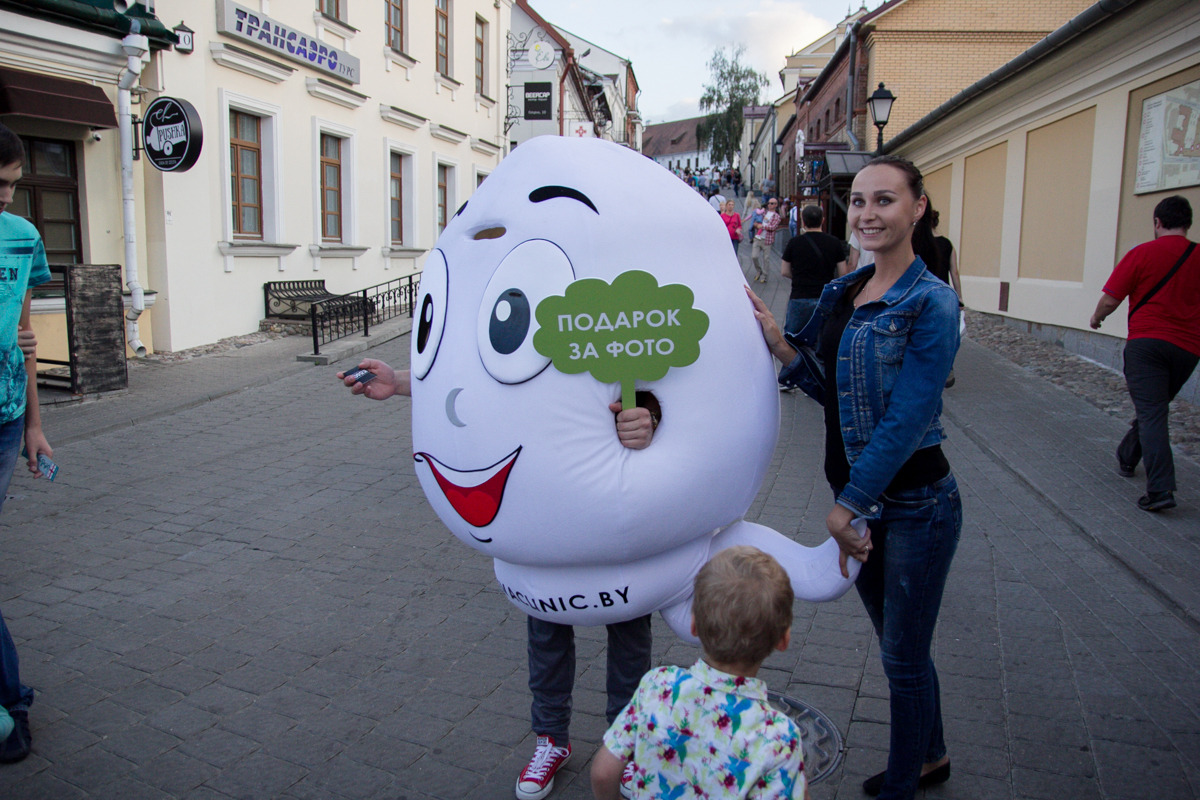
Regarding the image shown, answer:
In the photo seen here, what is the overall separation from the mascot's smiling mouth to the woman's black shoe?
4.85 feet

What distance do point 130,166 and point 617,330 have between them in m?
11.0

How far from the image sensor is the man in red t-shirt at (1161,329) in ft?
17.9

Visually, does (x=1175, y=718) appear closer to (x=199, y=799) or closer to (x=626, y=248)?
(x=626, y=248)

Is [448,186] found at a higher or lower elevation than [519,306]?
higher

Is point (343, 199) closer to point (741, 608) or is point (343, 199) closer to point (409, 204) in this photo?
point (409, 204)

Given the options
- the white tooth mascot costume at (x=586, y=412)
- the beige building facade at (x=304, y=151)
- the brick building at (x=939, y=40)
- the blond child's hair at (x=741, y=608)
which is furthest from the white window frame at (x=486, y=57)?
the blond child's hair at (x=741, y=608)

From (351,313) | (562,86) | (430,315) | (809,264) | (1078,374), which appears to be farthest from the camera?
(562,86)

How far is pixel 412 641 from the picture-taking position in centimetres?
393

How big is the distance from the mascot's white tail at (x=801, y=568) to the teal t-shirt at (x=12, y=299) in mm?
2424

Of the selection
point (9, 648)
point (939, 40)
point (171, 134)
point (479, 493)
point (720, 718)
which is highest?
point (939, 40)

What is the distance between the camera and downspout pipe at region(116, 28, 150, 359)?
10875 mm

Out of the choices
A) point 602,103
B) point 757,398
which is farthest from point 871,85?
point 757,398

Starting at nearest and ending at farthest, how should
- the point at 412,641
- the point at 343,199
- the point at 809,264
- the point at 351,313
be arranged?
the point at 412,641 → the point at 809,264 → the point at 351,313 → the point at 343,199

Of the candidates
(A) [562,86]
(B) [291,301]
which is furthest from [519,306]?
(A) [562,86]
